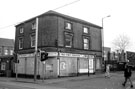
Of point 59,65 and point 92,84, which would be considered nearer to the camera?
point 92,84

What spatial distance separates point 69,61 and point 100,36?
10823 millimetres

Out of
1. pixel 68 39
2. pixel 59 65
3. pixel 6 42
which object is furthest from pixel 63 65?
pixel 6 42

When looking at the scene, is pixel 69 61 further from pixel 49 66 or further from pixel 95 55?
pixel 95 55

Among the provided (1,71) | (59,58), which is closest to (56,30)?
(59,58)

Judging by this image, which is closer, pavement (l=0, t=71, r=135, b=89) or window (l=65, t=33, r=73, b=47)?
pavement (l=0, t=71, r=135, b=89)

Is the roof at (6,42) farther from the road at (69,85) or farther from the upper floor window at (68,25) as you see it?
the road at (69,85)

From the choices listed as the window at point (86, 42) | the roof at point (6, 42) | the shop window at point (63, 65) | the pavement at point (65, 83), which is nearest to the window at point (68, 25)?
the window at point (86, 42)

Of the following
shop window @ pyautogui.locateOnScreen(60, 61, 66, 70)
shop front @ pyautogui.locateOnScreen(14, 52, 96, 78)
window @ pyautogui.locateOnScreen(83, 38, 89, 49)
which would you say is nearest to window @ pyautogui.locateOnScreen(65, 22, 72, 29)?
window @ pyautogui.locateOnScreen(83, 38, 89, 49)

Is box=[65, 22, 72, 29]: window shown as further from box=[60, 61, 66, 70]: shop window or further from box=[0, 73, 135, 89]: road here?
box=[0, 73, 135, 89]: road

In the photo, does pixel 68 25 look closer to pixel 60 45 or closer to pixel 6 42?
pixel 60 45

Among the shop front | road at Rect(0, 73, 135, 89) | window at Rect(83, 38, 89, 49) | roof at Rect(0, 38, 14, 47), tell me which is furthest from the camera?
roof at Rect(0, 38, 14, 47)

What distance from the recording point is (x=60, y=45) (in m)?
29.3

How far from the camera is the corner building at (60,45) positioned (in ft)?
93.2

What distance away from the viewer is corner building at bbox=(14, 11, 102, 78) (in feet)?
93.2
